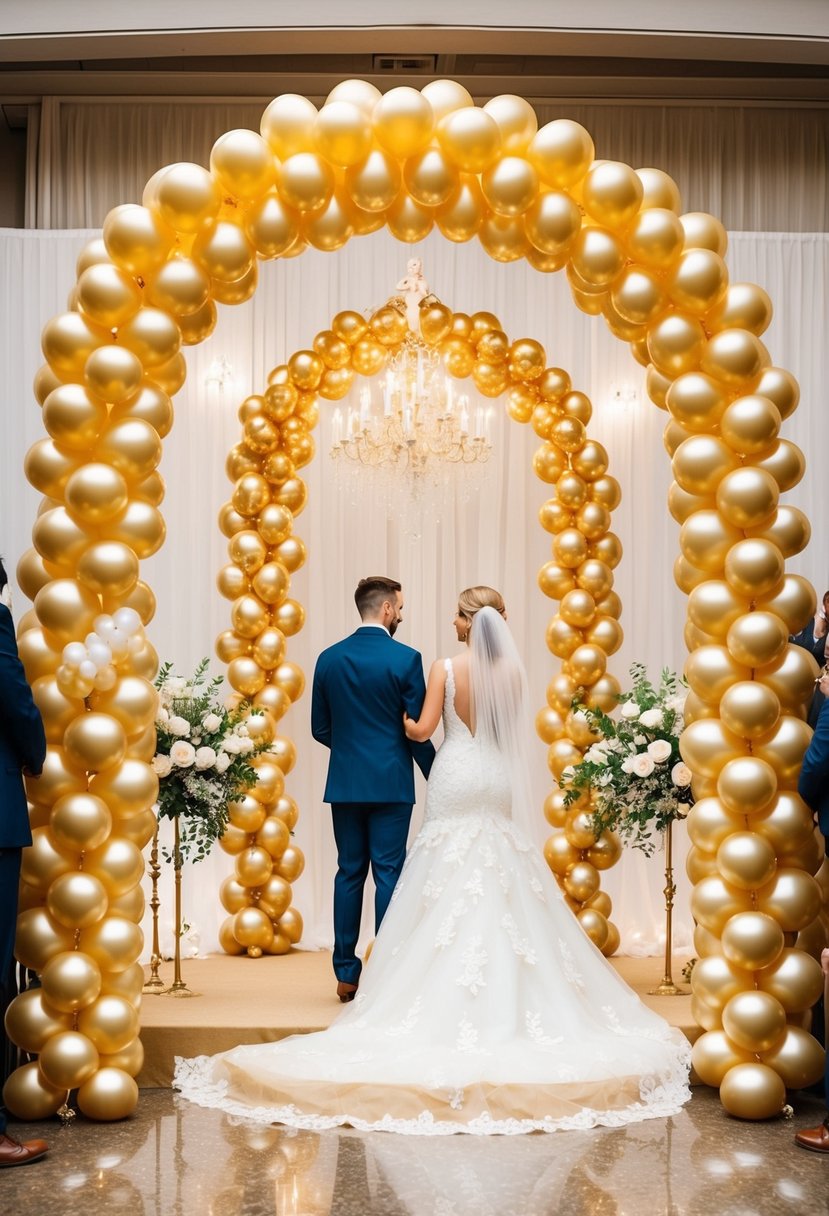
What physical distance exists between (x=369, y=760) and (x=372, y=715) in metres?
0.20

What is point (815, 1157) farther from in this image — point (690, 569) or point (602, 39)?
point (602, 39)

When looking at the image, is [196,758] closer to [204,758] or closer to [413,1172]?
[204,758]

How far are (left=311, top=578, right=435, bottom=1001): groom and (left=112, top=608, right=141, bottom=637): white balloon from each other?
1462mm

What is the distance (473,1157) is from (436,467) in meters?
3.95

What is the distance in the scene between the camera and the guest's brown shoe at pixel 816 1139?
13.6 ft

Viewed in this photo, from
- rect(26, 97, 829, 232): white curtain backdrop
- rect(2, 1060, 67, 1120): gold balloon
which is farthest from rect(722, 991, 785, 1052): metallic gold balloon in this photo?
rect(26, 97, 829, 232): white curtain backdrop

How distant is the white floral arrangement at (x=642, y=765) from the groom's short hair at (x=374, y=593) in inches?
46.3

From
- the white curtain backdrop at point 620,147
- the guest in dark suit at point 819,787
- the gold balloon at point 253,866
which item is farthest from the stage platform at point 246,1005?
the white curtain backdrop at point 620,147

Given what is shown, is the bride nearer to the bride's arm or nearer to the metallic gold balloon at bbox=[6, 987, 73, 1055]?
the bride's arm

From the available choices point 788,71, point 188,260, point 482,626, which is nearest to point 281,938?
point 482,626

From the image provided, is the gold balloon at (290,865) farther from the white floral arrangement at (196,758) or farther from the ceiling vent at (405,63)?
the ceiling vent at (405,63)

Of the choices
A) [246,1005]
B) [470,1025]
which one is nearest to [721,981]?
[470,1025]

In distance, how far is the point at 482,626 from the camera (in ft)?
17.8

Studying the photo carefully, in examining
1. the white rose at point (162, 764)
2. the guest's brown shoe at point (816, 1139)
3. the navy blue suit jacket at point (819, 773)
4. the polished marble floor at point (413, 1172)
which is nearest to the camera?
the polished marble floor at point (413, 1172)
